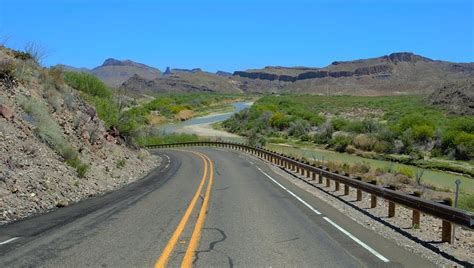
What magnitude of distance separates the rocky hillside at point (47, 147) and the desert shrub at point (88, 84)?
431 cm

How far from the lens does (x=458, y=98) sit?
8794cm

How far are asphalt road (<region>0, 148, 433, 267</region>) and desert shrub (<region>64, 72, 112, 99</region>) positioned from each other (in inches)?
638

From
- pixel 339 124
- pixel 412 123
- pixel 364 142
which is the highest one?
pixel 412 123

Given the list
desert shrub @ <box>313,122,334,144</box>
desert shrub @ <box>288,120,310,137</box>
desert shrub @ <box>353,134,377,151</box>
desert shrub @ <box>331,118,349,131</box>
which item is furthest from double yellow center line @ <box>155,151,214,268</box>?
desert shrub @ <box>288,120,310,137</box>

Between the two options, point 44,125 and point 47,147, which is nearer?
point 47,147

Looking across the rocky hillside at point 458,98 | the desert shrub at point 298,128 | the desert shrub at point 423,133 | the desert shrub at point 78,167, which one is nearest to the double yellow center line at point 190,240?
the desert shrub at point 78,167

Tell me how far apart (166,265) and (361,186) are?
9.79 metres

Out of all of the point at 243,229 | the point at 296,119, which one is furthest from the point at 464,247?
the point at 296,119

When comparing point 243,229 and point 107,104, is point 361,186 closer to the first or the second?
point 243,229

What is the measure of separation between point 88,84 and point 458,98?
237ft

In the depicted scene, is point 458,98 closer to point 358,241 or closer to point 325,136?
point 325,136

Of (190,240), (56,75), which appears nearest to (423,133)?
(56,75)

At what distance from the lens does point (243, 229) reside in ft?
36.2

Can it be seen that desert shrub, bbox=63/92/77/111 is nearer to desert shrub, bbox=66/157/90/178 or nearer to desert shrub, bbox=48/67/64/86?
desert shrub, bbox=48/67/64/86
